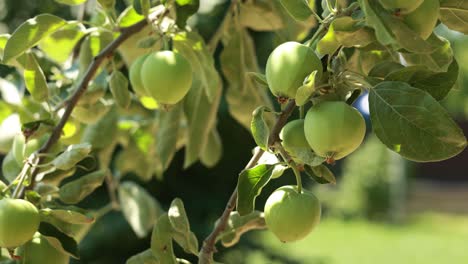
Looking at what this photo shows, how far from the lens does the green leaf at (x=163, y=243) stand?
0.49m

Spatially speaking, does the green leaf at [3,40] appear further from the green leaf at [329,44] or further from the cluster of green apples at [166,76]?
the green leaf at [329,44]

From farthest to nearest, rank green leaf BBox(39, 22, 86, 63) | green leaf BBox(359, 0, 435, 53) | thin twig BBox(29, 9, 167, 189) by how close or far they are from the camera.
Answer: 1. green leaf BBox(39, 22, 86, 63)
2. thin twig BBox(29, 9, 167, 189)
3. green leaf BBox(359, 0, 435, 53)

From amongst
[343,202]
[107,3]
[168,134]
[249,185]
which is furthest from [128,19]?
[343,202]

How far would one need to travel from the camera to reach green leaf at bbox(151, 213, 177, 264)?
0.49 m

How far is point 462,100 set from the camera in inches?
374

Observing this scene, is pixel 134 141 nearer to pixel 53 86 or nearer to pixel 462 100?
pixel 53 86

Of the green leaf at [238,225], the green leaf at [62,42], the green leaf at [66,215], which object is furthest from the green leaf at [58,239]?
the green leaf at [62,42]

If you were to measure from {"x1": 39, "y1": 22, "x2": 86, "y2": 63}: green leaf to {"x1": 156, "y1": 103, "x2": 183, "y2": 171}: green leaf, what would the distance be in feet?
0.40

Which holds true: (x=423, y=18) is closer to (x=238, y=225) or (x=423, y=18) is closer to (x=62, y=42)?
(x=238, y=225)

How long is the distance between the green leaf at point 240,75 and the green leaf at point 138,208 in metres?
0.17

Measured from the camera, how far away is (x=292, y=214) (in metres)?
0.40

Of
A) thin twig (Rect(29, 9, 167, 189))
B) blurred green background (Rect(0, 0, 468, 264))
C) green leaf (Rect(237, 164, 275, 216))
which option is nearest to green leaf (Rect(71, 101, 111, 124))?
thin twig (Rect(29, 9, 167, 189))

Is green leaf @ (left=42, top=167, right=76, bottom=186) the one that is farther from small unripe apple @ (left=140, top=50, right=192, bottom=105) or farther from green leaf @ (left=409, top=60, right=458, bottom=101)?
green leaf @ (left=409, top=60, right=458, bottom=101)

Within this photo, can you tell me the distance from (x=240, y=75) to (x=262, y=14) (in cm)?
7
